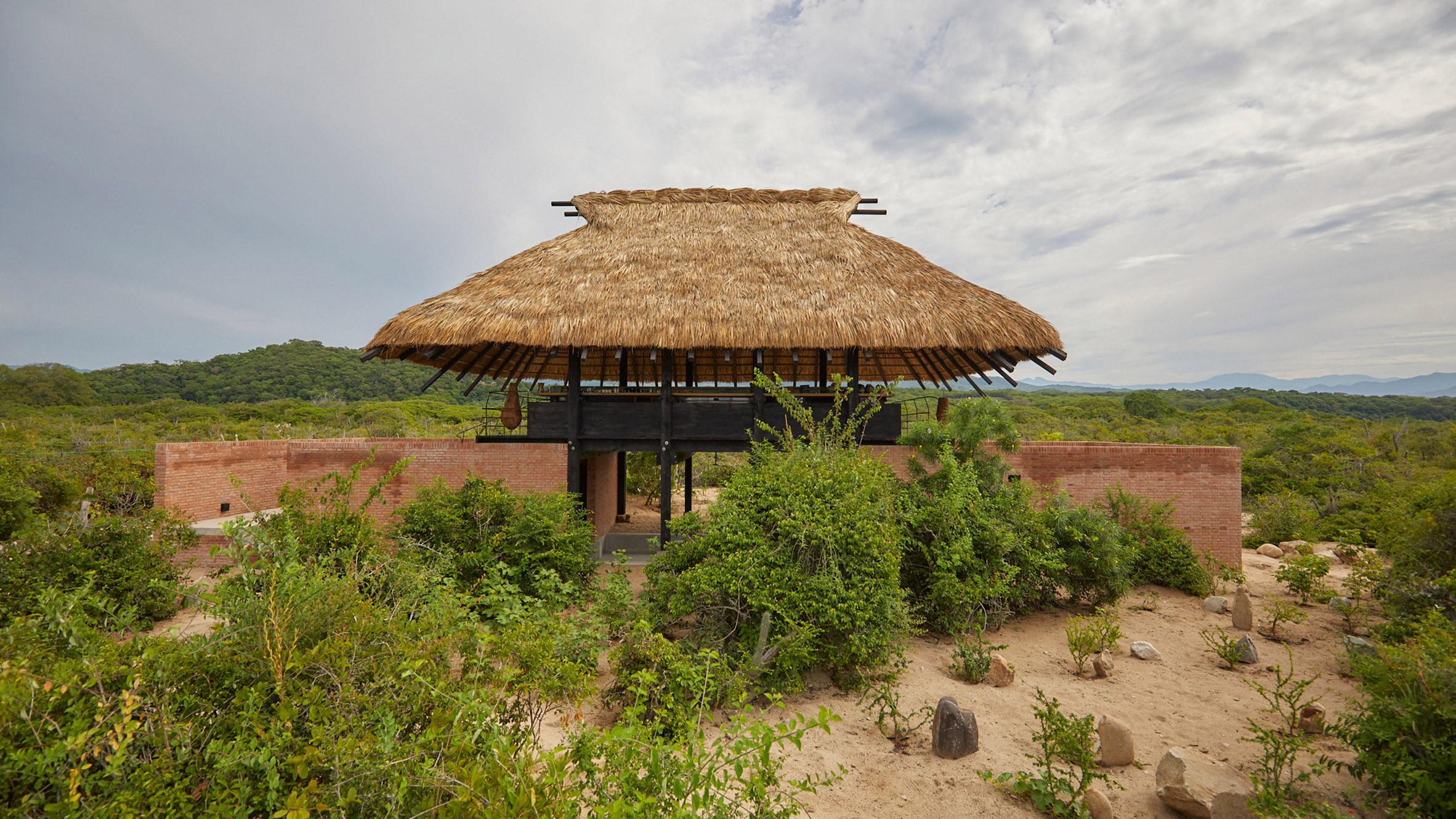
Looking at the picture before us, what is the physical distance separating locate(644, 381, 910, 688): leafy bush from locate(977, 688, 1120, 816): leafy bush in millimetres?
1170

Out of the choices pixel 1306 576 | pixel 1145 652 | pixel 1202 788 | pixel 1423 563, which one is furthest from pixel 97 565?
pixel 1306 576

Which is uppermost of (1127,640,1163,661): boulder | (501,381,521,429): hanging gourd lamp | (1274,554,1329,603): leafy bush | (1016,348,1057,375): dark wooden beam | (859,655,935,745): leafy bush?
(1016,348,1057,375): dark wooden beam

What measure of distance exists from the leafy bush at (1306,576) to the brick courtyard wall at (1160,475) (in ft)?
3.27

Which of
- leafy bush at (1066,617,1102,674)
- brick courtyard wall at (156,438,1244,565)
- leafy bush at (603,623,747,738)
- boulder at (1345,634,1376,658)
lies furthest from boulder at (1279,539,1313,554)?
leafy bush at (603,623,747,738)

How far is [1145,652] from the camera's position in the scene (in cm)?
496

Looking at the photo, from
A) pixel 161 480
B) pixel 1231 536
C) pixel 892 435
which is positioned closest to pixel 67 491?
pixel 161 480

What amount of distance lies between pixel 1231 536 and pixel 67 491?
60.6ft

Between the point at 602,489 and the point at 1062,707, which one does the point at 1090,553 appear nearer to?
the point at 1062,707

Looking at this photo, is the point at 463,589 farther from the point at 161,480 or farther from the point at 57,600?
the point at 161,480

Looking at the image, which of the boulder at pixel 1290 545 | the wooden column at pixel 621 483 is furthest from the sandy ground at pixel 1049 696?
the wooden column at pixel 621 483

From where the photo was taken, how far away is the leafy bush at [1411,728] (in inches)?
99.4

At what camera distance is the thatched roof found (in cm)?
665

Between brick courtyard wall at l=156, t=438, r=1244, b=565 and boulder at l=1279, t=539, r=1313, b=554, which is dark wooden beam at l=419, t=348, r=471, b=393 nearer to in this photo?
brick courtyard wall at l=156, t=438, r=1244, b=565

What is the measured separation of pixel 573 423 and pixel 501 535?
7.73 feet
